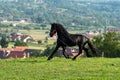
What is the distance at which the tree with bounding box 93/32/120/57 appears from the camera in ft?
144

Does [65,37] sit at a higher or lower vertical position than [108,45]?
higher

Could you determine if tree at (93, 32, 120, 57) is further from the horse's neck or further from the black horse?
the horse's neck

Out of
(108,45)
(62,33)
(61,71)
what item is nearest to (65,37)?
(62,33)

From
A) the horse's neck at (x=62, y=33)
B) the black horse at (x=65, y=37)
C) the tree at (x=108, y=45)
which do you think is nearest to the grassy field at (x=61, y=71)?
the black horse at (x=65, y=37)

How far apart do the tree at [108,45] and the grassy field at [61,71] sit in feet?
79.7

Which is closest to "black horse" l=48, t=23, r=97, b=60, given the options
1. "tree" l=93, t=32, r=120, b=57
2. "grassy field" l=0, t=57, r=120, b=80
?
"grassy field" l=0, t=57, r=120, b=80

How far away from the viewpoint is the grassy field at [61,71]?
1483 cm

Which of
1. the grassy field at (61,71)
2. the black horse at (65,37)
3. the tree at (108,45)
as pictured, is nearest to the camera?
the grassy field at (61,71)

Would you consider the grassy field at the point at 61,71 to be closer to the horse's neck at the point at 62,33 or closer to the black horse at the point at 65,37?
the black horse at the point at 65,37

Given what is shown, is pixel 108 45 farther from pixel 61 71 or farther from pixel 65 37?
pixel 61 71

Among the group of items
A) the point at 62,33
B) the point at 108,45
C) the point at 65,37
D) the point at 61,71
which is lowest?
the point at 108,45

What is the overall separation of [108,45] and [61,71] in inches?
1278

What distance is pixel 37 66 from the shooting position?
18000 mm

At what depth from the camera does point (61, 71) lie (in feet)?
53.7
